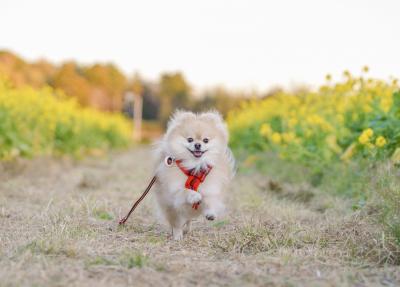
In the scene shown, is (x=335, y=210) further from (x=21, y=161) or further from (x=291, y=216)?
(x=21, y=161)

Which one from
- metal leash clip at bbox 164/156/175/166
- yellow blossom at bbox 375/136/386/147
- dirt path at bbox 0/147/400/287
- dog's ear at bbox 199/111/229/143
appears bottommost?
dirt path at bbox 0/147/400/287

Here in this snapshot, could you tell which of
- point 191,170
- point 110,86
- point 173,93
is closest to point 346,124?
point 191,170

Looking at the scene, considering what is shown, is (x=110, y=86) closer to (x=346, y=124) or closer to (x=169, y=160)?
(x=346, y=124)

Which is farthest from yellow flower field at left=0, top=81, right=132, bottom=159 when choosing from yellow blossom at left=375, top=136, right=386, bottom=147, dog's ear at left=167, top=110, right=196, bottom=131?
yellow blossom at left=375, top=136, right=386, bottom=147

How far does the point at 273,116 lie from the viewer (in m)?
10.8

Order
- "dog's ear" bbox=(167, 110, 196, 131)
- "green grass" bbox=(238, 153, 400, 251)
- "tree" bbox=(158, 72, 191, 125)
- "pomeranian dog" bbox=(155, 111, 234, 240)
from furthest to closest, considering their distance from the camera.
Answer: "tree" bbox=(158, 72, 191, 125) < "dog's ear" bbox=(167, 110, 196, 131) < "pomeranian dog" bbox=(155, 111, 234, 240) < "green grass" bbox=(238, 153, 400, 251)

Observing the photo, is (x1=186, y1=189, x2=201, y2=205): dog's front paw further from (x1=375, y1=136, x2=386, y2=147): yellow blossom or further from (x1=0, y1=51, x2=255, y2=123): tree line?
(x1=0, y1=51, x2=255, y2=123): tree line

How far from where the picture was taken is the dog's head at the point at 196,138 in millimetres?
3902

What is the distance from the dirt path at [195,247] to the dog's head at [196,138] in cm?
57

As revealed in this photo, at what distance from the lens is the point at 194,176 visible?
3.86 metres

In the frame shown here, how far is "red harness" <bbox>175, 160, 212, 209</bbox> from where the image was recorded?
3.82 metres

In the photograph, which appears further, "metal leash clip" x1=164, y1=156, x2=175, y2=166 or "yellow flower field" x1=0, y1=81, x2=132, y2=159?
"yellow flower field" x1=0, y1=81, x2=132, y2=159

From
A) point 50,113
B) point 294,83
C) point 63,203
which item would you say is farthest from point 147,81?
point 63,203

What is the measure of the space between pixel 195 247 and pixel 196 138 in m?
0.79
